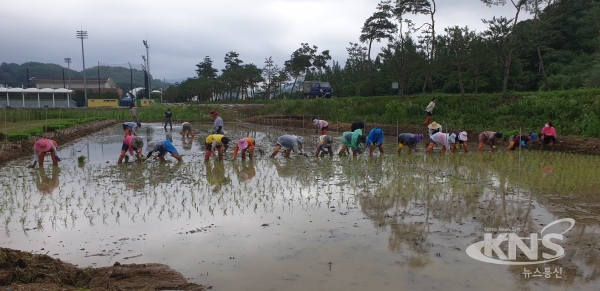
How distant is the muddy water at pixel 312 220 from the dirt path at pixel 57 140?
2388 mm

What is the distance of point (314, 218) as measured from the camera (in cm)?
628

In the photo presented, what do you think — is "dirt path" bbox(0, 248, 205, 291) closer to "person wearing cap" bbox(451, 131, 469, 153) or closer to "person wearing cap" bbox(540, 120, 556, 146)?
"person wearing cap" bbox(451, 131, 469, 153)

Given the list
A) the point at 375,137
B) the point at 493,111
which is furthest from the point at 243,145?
the point at 493,111

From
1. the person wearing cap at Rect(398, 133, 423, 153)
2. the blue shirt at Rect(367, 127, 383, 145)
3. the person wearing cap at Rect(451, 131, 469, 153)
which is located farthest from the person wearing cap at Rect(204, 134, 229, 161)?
the person wearing cap at Rect(451, 131, 469, 153)

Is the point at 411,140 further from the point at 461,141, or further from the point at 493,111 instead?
the point at 493,111

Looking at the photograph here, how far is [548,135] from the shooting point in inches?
564

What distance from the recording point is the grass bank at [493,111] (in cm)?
1614

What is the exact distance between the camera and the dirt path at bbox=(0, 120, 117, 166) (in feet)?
42.0

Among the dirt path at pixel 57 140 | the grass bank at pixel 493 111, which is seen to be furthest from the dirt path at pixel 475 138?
the dirt path at pixel 57 140

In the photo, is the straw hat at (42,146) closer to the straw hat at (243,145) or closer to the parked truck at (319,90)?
the straw hat at (243,145)

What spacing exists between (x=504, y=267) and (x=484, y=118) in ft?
55.6

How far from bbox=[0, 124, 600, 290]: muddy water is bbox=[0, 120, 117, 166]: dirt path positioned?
239 cm

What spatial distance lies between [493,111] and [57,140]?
19.1m

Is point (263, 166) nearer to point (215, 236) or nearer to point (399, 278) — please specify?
point (215, 236)
